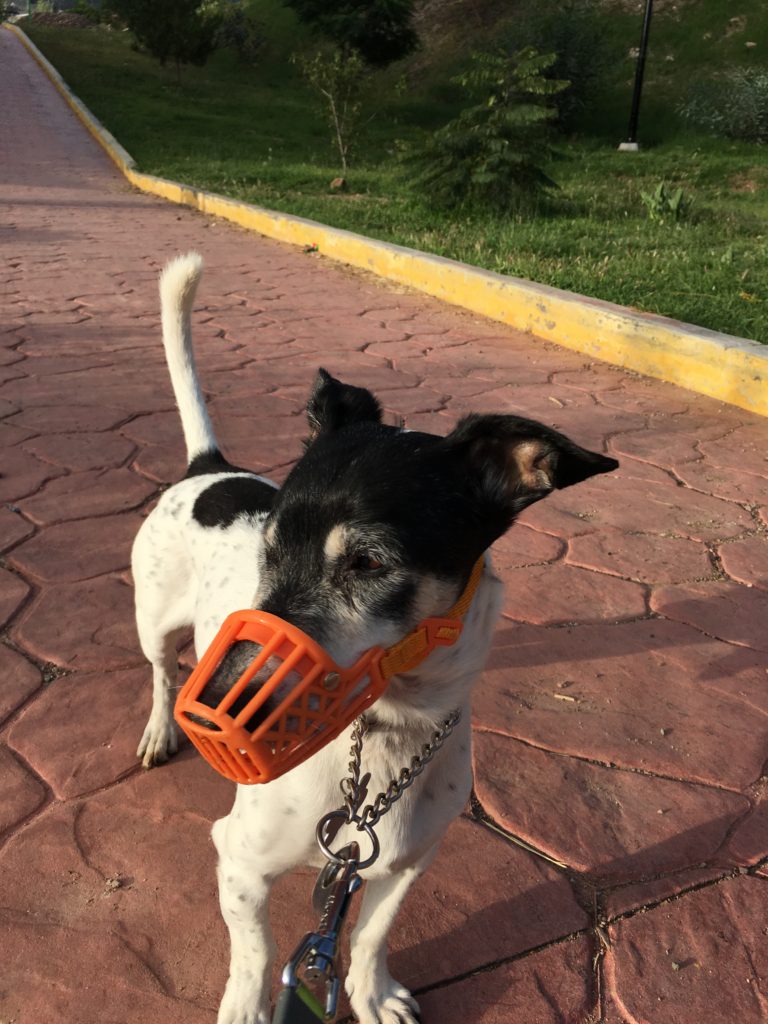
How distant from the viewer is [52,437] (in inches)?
161

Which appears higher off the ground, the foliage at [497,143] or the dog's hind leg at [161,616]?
the foliage at [497,143]

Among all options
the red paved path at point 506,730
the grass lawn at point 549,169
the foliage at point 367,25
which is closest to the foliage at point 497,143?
the grass lawn at point 549,169

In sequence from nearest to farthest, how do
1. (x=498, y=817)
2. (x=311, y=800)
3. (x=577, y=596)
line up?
1. (x=311, y=800)
2. (x=498, y=817)
3. (x=577, y=596)

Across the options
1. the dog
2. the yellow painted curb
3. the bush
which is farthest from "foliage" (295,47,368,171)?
the dog

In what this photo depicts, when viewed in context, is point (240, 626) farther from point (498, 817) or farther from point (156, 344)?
point (156, 344)

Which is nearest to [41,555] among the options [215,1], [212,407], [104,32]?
[212,407]

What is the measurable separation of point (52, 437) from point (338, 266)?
16.9 feet

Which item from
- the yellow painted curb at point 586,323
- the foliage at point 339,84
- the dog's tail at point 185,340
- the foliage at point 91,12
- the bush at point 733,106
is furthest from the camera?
the foliage at point 91,12

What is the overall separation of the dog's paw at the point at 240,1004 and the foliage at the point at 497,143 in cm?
856

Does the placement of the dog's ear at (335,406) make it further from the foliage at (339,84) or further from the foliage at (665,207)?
the foliage at (339,84)

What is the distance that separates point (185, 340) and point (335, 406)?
3.05 ft

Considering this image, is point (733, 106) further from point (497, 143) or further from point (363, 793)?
point (363, 793)

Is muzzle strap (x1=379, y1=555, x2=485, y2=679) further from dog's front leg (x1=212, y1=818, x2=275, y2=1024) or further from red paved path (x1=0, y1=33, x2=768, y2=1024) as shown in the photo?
red paved path (x1=0, y1=33, x2=768, y2=1024)

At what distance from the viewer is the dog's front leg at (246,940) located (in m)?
1.64
